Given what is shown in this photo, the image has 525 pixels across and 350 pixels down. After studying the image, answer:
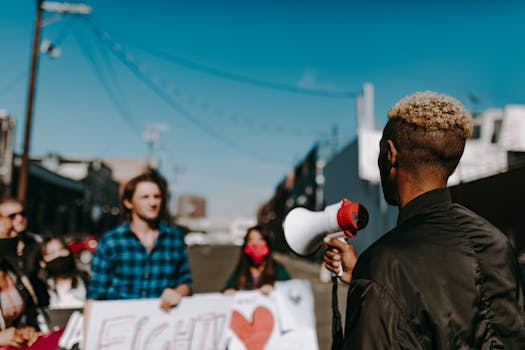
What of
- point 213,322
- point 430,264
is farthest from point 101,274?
point 430,264

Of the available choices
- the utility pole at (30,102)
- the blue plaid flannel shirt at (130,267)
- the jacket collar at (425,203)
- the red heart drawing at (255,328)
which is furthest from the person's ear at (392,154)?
the utility pole at (30,102)

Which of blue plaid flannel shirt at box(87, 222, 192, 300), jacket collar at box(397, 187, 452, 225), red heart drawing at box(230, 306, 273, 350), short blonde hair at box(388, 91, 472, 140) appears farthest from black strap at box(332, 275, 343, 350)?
red heart drawing at box(230, 306, 273, 350)

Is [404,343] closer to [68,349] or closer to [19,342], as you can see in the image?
[19,342]

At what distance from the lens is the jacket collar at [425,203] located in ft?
4.45

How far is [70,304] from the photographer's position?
4637 millimetres

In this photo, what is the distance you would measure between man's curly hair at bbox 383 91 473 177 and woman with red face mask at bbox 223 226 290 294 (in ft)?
9.37

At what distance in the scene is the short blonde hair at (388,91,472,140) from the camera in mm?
1343

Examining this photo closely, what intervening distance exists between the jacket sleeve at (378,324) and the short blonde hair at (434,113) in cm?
48

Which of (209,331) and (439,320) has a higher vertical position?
(439,320)

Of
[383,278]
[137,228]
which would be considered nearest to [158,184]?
[137,228]

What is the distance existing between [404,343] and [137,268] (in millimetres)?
2248

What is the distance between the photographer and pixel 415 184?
1387 millimetres

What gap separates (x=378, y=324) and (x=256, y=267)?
123 inches

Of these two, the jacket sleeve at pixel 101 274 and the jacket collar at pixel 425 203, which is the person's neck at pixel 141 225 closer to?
the jacket sleeve at pixel 101 274
